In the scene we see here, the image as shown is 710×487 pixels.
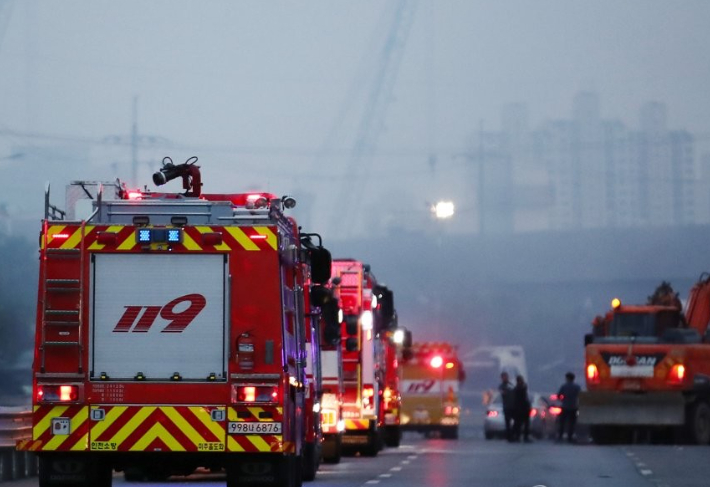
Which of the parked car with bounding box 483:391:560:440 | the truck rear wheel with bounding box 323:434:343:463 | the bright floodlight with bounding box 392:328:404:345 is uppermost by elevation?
the bright floodlight with bounding box 392:328:404:345

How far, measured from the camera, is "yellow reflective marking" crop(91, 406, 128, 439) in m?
16.3

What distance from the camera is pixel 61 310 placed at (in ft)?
53.8

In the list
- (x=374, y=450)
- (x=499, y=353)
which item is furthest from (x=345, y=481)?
(x=499, y=353)

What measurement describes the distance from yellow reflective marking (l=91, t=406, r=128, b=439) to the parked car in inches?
1336

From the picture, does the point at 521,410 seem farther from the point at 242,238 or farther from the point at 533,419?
the point at 242,238

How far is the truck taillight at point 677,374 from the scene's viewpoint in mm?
39750

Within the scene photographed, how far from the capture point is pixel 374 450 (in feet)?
106

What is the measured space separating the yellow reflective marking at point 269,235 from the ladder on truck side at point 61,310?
1601 mm

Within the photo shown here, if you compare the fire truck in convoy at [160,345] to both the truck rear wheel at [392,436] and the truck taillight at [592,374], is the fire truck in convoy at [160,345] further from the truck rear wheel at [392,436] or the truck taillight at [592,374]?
the truck taillight at [592,374]

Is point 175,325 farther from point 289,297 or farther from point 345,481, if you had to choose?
point 345,481

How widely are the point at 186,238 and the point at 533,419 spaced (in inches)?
1413

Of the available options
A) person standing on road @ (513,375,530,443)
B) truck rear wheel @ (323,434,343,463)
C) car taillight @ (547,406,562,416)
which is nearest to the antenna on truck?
truck rear wheel @ (323,434,343,463)

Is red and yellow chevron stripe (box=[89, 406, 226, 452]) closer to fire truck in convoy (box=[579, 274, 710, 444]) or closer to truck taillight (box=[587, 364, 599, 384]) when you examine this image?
fire truck in convoy (box=[579, 274, 710, 444])

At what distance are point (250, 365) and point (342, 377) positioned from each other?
13.3 m
